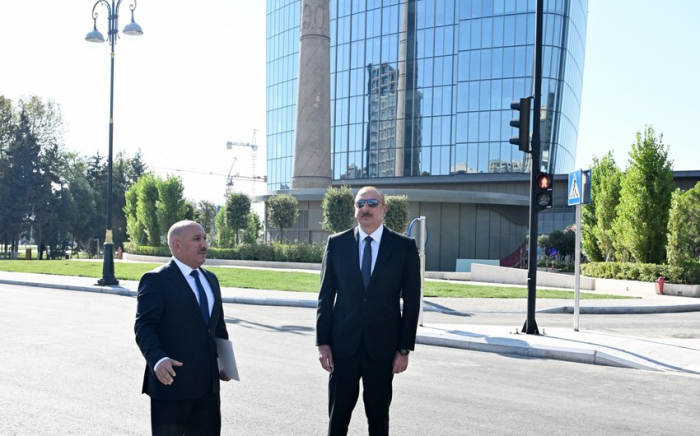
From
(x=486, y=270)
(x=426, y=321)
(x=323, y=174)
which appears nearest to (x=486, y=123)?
(x=323, y=174)

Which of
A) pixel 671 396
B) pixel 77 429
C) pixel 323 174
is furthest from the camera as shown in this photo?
pixel 323 174

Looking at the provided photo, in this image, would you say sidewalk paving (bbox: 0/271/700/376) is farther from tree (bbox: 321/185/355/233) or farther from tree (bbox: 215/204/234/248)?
tree (bbox: 215/204/234/248)

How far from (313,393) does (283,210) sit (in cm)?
2925

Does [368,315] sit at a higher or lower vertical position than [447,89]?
lower

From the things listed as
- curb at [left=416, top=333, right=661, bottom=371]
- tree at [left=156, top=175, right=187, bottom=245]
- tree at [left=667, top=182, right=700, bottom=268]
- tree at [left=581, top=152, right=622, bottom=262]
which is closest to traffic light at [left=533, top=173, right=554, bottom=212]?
curb at [left=416, top=333, right=661, bottom=371]

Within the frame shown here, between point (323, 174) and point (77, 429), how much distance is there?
32.7 m

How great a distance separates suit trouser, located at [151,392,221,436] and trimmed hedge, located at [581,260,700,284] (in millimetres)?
22428

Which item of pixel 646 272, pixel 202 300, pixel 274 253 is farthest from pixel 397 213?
pixel 202 300

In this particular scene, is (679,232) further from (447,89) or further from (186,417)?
(447,89)

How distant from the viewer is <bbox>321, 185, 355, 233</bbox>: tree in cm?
3356

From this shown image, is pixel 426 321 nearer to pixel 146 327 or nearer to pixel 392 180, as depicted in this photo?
pixel 146 327

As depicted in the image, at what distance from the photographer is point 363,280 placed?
419cm

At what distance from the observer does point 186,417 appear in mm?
3701

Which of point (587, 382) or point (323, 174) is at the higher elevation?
point (323, 174)
